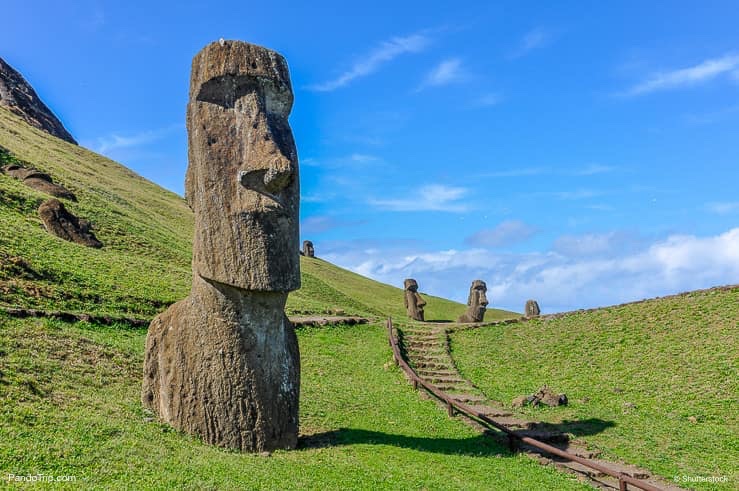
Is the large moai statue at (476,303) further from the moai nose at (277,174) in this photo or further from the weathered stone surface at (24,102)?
the weathered stone surface at (24,102)

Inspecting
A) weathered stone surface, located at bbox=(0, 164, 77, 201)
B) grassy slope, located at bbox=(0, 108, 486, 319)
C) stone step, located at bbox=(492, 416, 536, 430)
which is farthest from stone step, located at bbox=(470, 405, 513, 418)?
weathered stone surface, located at bbox=(0, 164, 77, 201)

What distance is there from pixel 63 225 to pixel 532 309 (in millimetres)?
22591

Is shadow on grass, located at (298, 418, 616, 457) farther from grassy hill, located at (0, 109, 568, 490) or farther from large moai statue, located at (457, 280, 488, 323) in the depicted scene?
large moai statue, located at (457, 280, 488, 323)

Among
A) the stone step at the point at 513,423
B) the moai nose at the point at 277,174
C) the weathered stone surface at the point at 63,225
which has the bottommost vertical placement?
the stone step at the point at 513,423

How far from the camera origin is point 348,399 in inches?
663

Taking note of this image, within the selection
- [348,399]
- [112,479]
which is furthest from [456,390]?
[112,479]

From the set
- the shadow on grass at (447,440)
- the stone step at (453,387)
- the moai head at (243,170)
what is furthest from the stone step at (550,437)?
the moai head at (243,170)

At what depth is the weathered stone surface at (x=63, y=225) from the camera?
1172 inches

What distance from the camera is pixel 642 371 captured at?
20.5m

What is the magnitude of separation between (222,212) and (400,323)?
20.6 metres

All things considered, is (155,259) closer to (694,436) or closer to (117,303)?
(117,303)

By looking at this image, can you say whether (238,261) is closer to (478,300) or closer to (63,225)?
(63,225)

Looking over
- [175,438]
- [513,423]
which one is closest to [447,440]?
[513,423]

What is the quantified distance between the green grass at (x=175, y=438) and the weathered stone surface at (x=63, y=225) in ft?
42.8
